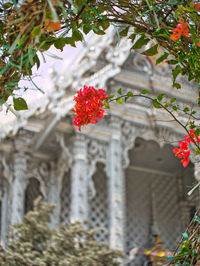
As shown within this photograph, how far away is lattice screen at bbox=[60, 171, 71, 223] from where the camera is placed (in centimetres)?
915

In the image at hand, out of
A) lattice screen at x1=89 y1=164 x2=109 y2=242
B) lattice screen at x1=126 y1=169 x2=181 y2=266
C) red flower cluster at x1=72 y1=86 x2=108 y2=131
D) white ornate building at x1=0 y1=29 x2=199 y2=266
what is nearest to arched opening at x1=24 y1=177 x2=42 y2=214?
white ornate building at x1=0 y1=29 x2=199 y2=266

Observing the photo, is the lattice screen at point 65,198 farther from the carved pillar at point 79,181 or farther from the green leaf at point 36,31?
the green leaf at point 36,31

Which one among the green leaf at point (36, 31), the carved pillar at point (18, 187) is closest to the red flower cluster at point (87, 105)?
the green leaf at point (36, 31)

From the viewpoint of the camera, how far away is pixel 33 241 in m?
5.93

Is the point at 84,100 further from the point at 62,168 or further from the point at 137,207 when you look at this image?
the point at 137,207

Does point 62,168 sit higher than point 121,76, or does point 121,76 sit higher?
point 121,76

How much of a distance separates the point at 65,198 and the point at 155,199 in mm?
2698

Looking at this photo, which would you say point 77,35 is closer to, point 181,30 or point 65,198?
point 181,30

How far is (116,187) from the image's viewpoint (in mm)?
7441

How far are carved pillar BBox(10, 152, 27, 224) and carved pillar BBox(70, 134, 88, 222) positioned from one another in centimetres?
135

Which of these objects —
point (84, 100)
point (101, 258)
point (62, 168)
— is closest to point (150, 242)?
point (62, 168)

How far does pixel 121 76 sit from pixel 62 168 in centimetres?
238

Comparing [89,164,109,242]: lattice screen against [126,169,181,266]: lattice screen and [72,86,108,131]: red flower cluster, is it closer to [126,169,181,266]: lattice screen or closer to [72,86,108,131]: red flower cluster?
[126,169,181,266]: lattice screen

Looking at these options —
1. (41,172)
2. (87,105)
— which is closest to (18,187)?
(41,172)
